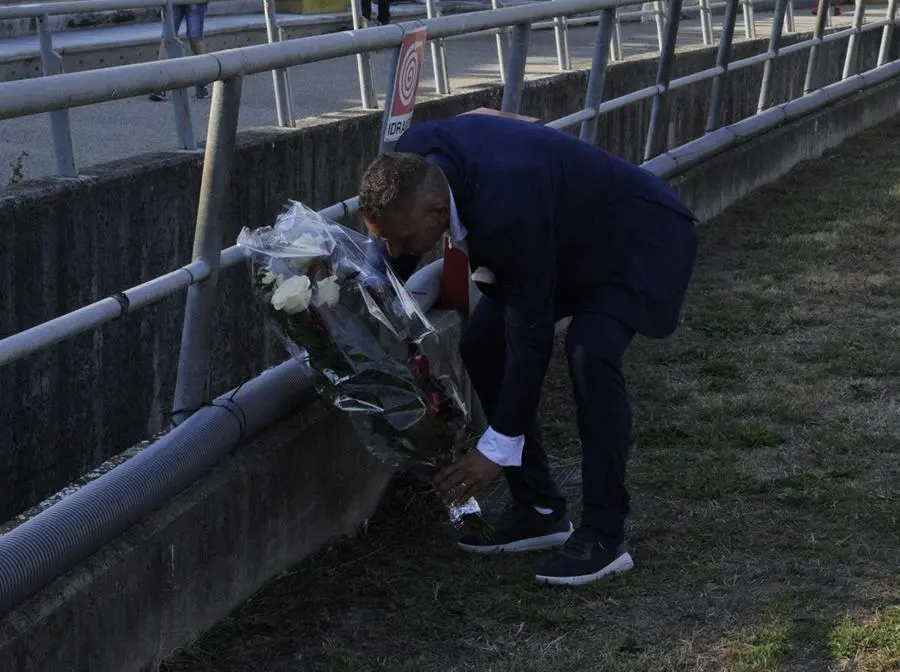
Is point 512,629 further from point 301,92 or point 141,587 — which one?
point 301,92

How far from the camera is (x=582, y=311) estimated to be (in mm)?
4254

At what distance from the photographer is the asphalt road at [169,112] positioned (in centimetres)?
977

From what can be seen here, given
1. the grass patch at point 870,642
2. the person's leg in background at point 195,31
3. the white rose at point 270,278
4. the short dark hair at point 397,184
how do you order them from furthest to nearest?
1. the person's leg in background at point 195,31
2. the white rose at point 270,278
3. the grass patch at point 870,642
4. the short dark hair at point 397,184

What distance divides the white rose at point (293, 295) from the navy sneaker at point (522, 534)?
1.15 meters

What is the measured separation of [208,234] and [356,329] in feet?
1.54

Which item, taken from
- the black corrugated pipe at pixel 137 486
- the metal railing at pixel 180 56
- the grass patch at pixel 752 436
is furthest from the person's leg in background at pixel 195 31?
the black corrugated pipe at pixel 137 486

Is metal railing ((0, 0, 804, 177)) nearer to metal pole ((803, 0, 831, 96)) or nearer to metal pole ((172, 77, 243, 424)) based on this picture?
metal pole ((803, 0, 831, 96))

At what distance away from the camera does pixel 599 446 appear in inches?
169

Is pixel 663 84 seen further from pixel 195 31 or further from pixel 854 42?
pixel 195 31

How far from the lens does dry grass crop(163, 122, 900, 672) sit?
386 centimetres

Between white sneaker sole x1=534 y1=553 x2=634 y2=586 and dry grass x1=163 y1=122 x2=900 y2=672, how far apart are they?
0.11 ft

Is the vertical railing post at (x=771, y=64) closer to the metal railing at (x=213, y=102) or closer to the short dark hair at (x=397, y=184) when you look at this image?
the metal railing at (x=213, y=102)

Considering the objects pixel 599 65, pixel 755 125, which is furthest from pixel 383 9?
pixel 599 65

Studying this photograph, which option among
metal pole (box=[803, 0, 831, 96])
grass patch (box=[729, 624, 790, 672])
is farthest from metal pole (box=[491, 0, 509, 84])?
grass patch (box=[729, 624, 790, 672])
